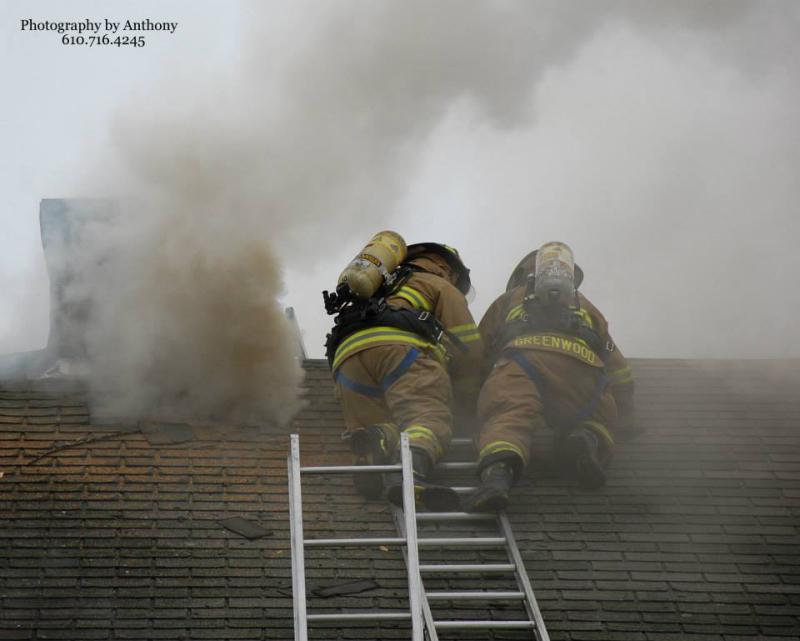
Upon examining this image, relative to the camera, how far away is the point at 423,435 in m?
7.20

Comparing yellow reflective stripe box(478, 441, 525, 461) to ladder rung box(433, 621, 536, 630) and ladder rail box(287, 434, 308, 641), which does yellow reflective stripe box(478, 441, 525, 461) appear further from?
ladder rail box(287, 434, 308, 641)

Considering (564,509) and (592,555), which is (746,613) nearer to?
(592,555)

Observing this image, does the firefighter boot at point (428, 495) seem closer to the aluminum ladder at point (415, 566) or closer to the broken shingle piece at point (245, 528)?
the aluminum ladder at point (415, 566)

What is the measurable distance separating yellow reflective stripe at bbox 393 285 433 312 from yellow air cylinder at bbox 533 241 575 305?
2.25 ft

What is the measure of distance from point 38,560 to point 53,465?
1110mm

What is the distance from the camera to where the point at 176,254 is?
28.0ft

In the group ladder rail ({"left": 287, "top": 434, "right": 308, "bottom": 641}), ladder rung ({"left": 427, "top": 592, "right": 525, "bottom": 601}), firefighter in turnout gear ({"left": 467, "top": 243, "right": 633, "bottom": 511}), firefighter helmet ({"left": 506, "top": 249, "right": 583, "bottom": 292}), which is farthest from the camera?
firefighter helmet ({"left": 506, "top": 249, "right": 583, "bottom": 292})

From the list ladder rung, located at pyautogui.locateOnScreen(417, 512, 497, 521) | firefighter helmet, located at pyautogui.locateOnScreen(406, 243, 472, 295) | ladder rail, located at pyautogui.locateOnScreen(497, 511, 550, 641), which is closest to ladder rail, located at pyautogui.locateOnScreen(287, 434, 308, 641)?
ladder rail, located at pyautogui.locateOnScreen(497, 511, 550, 641)

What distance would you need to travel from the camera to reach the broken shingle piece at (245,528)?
659 cm

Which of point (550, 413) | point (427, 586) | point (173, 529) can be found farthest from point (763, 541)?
point (173, 529)

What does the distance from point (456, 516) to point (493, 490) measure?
24cm

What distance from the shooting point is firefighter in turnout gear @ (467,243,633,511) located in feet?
24.1

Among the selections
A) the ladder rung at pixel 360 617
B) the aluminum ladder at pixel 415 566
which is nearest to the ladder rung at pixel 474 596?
the aluminum ladder at pixel 415 566

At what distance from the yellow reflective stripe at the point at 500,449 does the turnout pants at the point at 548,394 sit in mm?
253
